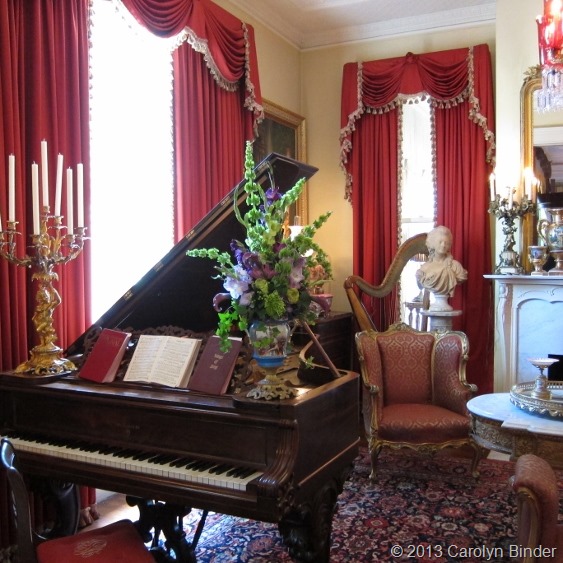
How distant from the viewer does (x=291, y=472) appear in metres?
1.87

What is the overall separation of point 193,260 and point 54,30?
5.23 feet

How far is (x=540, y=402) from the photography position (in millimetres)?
2988

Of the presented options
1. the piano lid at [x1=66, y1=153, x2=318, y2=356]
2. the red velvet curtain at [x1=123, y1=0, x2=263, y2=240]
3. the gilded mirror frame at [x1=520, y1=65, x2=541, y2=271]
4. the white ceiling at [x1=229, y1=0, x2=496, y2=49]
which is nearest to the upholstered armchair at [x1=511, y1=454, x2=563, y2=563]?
the piano lid at [x1=66, y1=153, x2=318, y2=356]

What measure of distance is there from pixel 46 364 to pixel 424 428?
7.79 ft

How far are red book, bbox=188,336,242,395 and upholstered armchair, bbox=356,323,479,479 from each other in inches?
77.7

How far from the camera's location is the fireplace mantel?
4.76m

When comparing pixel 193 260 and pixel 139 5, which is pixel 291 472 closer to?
pixel 193 260

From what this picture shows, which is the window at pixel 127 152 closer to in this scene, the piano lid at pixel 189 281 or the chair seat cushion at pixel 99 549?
the piano lid at pixel 189 281

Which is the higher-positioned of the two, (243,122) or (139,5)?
(139,5)

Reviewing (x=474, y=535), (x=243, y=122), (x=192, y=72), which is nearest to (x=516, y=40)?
(x=243, y=122)

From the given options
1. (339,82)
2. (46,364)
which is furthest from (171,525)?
(339,82)

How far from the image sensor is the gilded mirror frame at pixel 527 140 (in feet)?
16.1

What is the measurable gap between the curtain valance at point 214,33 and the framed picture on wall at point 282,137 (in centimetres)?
47

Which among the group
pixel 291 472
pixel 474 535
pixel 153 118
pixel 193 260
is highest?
pixel 153 118
